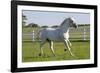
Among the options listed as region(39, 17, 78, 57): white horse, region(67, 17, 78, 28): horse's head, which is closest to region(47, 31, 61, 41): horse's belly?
region(39, 17, 78, 57): white horse

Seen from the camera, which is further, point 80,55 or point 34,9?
point 80,55

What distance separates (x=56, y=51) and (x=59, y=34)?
17 centimetres

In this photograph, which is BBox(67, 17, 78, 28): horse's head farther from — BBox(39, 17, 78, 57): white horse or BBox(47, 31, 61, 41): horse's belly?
BBox(47, 31, 61, 41): horse's belly

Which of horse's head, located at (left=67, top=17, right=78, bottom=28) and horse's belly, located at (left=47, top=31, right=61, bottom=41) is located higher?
horse's head, located at (left=67, top=17, right=78, bottom=28)

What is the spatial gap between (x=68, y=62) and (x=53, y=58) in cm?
17

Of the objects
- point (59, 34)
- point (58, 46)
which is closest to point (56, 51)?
point (58, 46)

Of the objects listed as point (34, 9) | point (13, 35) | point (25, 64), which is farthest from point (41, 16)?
point (25, 64)

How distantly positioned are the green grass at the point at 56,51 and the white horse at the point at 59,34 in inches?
1.6

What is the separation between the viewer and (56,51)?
7.40ft

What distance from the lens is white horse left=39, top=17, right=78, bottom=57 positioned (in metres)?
2.22

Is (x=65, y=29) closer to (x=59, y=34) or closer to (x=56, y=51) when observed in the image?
(x=59, y=34)

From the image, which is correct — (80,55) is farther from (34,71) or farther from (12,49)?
(12,49)

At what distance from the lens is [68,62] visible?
7.55 feet

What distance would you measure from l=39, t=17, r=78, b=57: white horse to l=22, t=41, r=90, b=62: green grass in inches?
1.6
